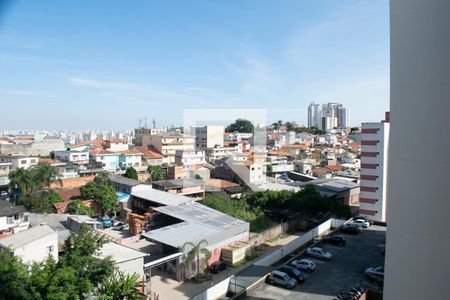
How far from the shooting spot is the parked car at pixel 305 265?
17.8 ft

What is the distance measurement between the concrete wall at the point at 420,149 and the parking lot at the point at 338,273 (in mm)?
2826

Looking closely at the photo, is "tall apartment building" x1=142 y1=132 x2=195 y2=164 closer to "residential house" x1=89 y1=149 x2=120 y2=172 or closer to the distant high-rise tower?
"residential house" x1=89 y1=149 x2=120 y2=172

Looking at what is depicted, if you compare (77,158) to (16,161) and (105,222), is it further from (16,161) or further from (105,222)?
(105,222)

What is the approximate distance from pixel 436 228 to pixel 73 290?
3779mm

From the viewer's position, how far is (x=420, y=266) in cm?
195

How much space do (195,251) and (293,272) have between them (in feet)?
6.51

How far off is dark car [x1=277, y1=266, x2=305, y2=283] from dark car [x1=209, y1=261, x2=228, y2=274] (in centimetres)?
171

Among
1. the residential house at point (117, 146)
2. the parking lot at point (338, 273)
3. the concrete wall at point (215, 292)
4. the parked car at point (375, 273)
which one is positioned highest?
the residential house at point (117, 146)

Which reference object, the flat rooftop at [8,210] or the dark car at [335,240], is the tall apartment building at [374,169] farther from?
the flat rooftop at [8,210]

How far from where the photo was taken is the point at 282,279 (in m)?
4.91

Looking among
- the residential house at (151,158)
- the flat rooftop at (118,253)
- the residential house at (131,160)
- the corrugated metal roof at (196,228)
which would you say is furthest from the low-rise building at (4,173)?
the flat rooftop at (118,253)

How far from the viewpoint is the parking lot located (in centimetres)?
461

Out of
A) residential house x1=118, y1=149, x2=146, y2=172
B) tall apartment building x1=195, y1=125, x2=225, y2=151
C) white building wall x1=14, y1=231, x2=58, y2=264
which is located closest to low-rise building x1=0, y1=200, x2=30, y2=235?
white building wall x1=14, y1=231, x2=58, y2=264

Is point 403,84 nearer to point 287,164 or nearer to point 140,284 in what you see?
point 140,284
